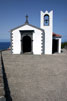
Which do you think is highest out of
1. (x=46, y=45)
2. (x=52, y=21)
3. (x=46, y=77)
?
(x=52, y=21)

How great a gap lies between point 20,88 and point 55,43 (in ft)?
50.5

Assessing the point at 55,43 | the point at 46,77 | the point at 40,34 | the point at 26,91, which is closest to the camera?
the point at 26,91

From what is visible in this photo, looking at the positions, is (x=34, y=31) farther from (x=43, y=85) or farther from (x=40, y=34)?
(x=43, y=85)

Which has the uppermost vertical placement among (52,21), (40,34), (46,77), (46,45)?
(52,21)

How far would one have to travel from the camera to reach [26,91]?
512 centimetres

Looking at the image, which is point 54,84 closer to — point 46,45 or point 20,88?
point 20,88

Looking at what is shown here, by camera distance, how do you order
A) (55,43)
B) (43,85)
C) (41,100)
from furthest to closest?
(55,43), (43,85), (41,100)

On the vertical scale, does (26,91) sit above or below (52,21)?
below

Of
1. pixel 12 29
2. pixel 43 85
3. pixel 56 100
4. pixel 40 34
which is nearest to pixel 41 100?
pixel 56 100

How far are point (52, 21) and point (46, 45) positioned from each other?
3.93m

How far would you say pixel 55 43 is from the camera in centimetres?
1969

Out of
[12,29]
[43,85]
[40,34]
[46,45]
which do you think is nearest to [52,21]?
[40,34]

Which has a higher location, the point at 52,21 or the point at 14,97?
the point at 52,21

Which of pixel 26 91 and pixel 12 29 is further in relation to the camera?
pixel 12 29
